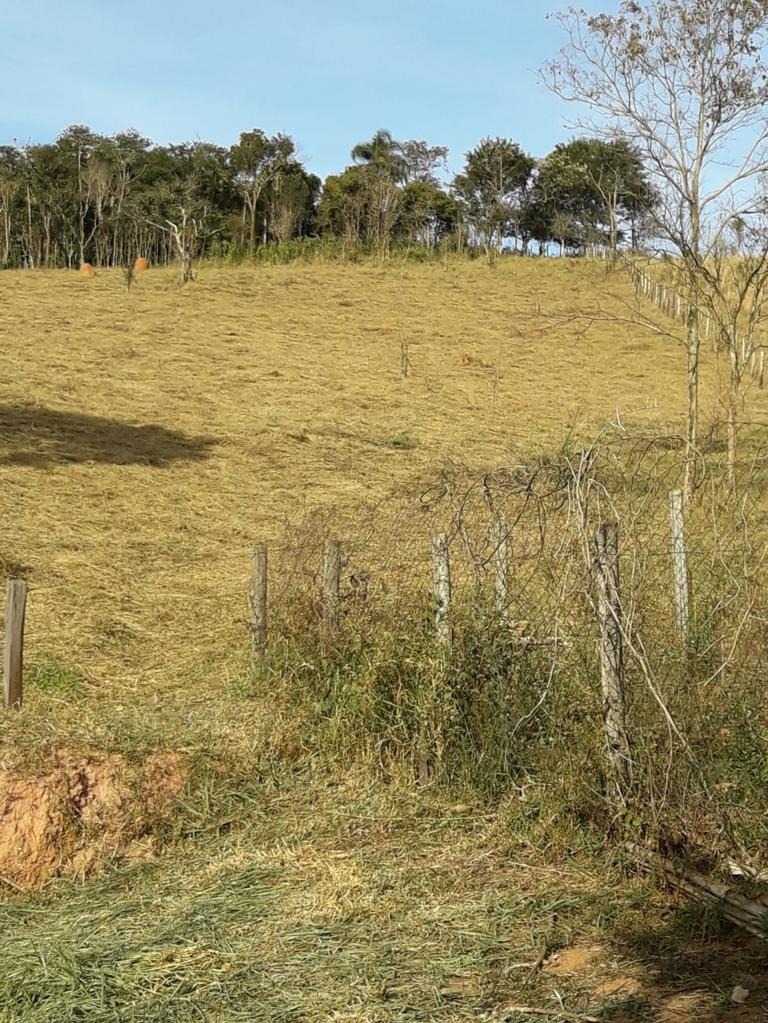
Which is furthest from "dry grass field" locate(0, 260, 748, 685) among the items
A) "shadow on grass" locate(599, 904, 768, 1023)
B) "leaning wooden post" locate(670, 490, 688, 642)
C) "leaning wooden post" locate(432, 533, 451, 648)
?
"shadow on grass" locate(599, 904, 768, 1023)

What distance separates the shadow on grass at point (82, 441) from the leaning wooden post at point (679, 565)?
10.4m

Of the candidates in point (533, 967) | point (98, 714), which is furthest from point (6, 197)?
point (533, 967)

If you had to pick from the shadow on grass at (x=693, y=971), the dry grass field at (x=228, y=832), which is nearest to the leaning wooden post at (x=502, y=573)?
the dry grass field at (x=228, y=832)

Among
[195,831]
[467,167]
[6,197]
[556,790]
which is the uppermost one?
[467,167]

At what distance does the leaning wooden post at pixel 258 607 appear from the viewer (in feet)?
21.7

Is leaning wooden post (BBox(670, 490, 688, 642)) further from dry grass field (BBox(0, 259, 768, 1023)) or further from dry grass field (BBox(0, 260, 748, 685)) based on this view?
dry grass field (BBox(0, 259, 768, 1023))

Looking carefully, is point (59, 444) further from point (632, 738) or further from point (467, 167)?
point (467, 167)

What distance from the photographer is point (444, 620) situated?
5285 mm

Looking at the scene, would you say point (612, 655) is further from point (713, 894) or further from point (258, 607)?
point (258, 607)

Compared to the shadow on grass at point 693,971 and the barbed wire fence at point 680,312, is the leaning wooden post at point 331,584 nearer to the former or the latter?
the shadow on grass at point 693,971

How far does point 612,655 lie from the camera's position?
4246 mm

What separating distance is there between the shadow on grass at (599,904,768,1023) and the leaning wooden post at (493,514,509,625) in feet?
5.46

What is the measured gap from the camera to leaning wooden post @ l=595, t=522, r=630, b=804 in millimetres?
4160

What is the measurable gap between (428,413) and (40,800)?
15182mm
